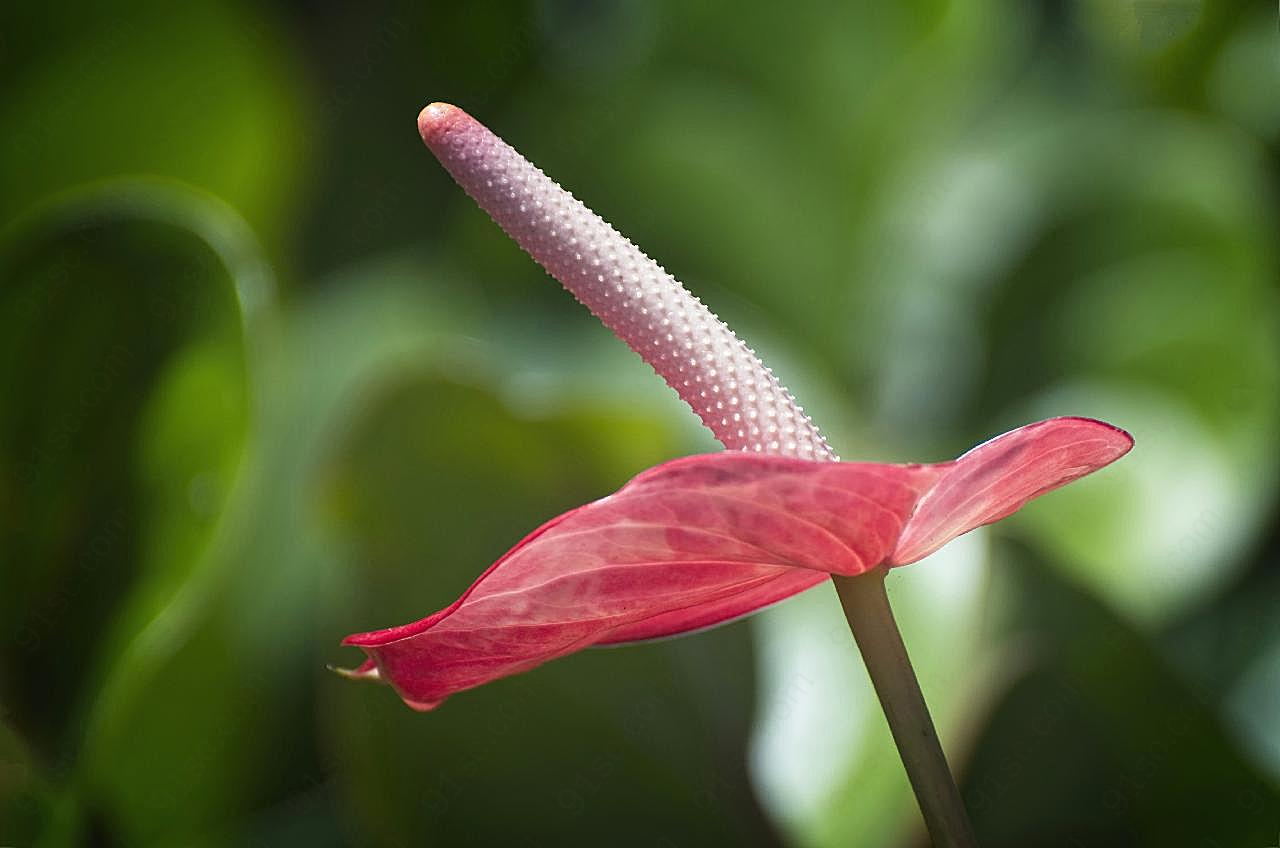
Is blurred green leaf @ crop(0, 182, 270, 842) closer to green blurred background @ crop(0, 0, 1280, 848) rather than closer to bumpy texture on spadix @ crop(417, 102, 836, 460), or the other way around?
green blurred background @ crop(0, 0, 1280, 848)

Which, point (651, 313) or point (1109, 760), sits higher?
point (651, 313)

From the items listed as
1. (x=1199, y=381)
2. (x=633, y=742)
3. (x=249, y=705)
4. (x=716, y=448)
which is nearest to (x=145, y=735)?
(x=249, y=705)

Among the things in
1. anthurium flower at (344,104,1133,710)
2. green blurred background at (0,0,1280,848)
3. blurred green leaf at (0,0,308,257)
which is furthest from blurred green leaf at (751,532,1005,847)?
blurred green leaf at (0,0,308,257)

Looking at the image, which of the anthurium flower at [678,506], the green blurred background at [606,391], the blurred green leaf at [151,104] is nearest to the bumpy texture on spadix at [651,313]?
the anthurium flower at [678,506]

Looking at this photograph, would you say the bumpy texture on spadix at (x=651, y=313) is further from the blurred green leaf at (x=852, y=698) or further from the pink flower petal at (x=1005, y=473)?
the blurred green leaf at (x=852, y=698)

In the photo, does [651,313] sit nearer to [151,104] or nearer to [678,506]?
[678,506]

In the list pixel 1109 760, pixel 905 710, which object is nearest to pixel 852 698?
pixel 1109 760

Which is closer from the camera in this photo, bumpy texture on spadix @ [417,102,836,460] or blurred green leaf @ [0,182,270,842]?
bumpy texture on spadix @ [417,102,836,460]
